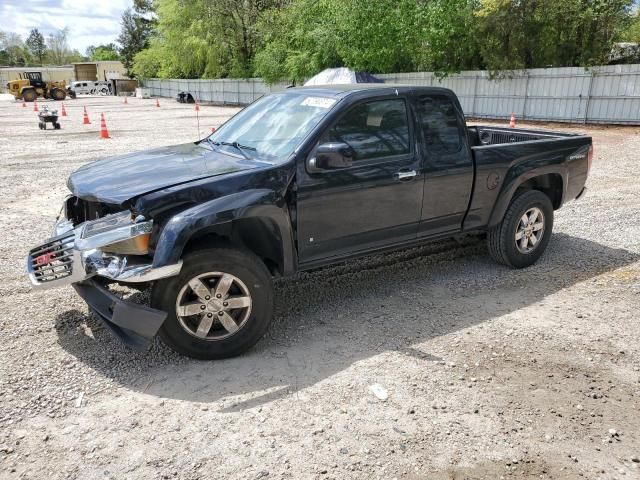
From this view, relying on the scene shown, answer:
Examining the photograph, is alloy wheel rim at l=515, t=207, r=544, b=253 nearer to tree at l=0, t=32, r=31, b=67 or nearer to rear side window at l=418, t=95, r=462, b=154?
rear side window at l=418, t=95, r=462, b=154

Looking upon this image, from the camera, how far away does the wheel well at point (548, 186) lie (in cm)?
545

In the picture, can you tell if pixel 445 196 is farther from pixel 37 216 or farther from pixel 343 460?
pixel 37 216

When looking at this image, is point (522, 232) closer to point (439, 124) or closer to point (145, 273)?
point (439, 124)

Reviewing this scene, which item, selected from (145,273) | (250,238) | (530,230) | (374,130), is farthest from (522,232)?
(145,273)

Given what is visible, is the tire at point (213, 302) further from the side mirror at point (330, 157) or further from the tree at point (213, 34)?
the tree at point (213, 34)

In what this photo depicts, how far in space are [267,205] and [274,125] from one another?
102 cm

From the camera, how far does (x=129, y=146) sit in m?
15.8

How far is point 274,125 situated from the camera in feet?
14.5

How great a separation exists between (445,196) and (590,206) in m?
4.50

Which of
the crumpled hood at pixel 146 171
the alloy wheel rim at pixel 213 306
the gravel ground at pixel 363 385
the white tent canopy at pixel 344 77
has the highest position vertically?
the white tent canopy at pixel 344 77

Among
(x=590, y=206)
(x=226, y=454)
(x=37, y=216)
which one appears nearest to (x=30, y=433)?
(x=226, y=454)

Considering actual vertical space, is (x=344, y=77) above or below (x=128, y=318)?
above

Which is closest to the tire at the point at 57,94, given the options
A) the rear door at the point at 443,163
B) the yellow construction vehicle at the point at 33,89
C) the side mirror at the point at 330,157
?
the yellow construction vehicle at the point at 33,89

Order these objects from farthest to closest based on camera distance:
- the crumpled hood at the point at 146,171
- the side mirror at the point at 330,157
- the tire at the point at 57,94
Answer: the tire at the point at 57,94 → the side mirror at the point at 330,157 → the crumpled hood at the point at 146,171
